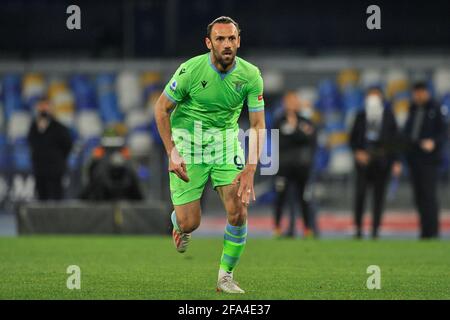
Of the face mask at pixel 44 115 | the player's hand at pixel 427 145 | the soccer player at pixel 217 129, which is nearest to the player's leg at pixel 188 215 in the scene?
the soccer player at pixel 217 129

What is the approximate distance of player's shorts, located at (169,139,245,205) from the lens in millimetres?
9867

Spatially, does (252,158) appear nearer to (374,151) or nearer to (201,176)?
(201,176)

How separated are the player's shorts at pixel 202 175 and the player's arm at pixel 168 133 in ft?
Answer: 0.85

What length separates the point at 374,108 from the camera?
58.7ft

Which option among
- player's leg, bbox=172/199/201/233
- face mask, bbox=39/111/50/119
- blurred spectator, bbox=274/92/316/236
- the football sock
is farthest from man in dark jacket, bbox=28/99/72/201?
the football sock

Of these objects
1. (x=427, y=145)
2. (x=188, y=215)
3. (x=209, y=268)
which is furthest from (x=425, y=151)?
(x=188, y=215)

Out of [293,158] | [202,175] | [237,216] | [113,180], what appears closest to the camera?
[237,216]

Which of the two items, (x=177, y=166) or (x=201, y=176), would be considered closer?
(x=177, y=166)

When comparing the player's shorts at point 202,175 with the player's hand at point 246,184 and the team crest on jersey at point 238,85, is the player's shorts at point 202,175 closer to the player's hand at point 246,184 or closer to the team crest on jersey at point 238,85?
the player's hand at point 246,184

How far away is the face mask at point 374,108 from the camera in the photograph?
17.8m

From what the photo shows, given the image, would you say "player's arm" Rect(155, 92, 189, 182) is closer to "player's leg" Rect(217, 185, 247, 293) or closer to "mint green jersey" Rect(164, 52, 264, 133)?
"mint green jersey" Rect(164, 52, 264, 133)

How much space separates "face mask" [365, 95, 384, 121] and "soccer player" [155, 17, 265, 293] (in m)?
8.01

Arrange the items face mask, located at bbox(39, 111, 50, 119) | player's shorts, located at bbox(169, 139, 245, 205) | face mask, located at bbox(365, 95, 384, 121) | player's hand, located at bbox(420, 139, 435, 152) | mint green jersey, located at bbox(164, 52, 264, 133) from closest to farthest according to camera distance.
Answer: mint green jersey, located at bbox(164, 52, 264, 133) → player's shorts, located at bbox(169, 139, 245, 205) → player's hand, located at bbox(420, 139, 435, 152) → face mask, located at bbox(365, 95, 384, 121) → face mask, located at bbox(39, 111, 50, 119)

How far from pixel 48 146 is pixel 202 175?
9567mm
